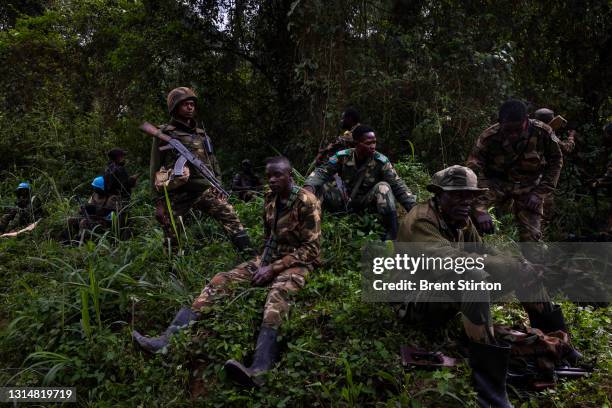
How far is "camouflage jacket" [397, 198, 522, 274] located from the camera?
10.3 feet

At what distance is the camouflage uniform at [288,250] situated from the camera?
3.95 metres

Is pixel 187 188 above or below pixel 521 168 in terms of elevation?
below

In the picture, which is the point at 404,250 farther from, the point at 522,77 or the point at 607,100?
the point at 607,100

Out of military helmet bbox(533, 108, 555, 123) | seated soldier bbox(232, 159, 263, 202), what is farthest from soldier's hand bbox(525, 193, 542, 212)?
seated soldier bbox(232, 159, 263, 202)

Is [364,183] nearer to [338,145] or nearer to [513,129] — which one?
[338,145]

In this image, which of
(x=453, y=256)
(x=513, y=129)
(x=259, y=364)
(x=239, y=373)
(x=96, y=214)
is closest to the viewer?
(x=453, y=256)

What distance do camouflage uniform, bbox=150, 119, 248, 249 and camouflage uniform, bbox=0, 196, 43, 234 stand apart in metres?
3.26

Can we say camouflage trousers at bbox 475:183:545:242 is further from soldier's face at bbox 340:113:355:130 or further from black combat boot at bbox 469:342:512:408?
black combat boot at bbox 469:342:512:408

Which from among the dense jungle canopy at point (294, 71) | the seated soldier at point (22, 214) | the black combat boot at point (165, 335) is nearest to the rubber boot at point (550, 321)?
the black combat boot at point (165, 335)

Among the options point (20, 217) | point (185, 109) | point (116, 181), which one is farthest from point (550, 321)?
point (20, 217)

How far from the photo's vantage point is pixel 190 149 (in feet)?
17.8

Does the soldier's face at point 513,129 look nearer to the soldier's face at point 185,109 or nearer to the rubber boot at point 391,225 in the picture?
the rubber boot at point 391,225

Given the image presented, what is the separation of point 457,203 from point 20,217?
6.89m

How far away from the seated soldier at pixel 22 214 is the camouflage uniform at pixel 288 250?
14.9ft
